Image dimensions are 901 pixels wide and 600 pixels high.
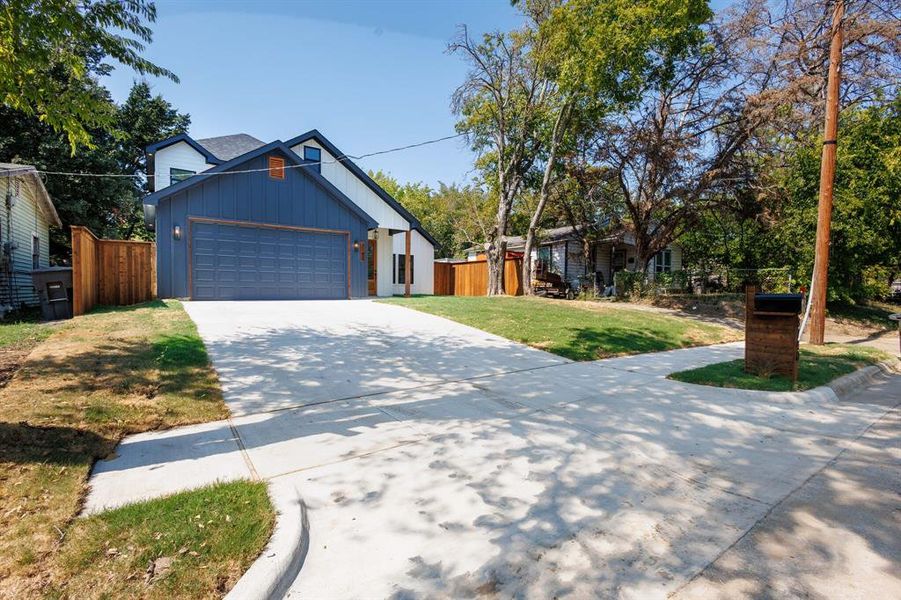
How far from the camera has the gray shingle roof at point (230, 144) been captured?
2024cm

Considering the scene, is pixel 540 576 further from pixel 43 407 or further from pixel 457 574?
pixel 43 407

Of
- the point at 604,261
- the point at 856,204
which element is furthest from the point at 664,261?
the point at 856,204

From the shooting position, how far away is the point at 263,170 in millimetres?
14156

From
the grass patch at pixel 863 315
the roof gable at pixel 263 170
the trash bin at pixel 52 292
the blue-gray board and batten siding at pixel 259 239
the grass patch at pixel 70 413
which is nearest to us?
the grass patch at pixel 70 413

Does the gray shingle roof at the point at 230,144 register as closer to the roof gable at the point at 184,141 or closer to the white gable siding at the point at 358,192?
the roof gable at the point at 184,141

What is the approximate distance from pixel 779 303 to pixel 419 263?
16.2 meters

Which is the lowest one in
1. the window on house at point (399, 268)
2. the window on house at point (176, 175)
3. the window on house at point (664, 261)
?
the window on house at point (399, 268)

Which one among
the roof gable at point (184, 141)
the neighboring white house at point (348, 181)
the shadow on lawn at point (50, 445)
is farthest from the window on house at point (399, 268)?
the shadow on lawn at point (50, 445)

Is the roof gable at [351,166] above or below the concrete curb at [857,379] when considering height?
above

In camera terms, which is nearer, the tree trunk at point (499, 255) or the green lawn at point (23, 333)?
the green lawn at point (23, 333)

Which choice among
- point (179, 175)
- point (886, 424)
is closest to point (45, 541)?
point (886, 424)

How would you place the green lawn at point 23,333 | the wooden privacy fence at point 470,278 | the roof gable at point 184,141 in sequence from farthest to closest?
the wooden privacy fence at point 470,278
the roof gable at point 184,141
the green lawn at point 23,333

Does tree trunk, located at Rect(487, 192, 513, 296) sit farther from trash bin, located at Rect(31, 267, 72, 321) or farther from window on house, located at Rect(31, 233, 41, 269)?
window on house, located at Rect(31, 233, 41, 269)

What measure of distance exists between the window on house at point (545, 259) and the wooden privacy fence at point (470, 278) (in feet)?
10.8
